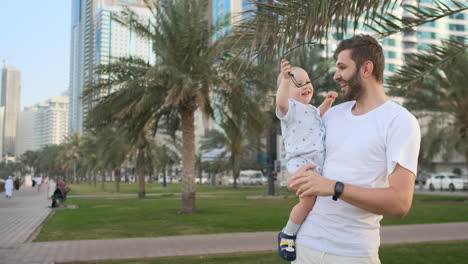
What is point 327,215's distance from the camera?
6.96 feet

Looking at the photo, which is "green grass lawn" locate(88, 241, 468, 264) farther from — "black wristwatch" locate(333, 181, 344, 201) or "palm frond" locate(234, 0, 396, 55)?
"black wristwatch" locate(333, 181, 344, 201)

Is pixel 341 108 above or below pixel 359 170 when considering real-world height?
above

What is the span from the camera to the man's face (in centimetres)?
216

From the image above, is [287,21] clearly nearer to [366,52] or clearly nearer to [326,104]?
[326,104]

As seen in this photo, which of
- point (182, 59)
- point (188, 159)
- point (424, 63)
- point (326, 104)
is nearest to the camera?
point (326, 104)

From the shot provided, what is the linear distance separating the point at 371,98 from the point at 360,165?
1.16 feet

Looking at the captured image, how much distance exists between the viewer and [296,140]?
230 centimetres

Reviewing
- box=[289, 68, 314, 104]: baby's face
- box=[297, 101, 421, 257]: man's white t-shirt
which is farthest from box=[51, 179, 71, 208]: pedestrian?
box=[297, 101, 421, 257]: man's white t-shirt

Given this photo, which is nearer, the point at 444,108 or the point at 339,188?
the point at 339,188

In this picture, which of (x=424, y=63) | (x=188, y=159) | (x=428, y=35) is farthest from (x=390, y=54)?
(x=424, y=63)

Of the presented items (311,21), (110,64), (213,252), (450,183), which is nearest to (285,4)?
(311,21)

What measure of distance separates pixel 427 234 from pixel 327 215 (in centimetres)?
1036

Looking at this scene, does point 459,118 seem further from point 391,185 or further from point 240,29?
point 391,185

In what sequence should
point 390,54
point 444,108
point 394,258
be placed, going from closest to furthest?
point 394,258 < point 444,108 < point 390,54
